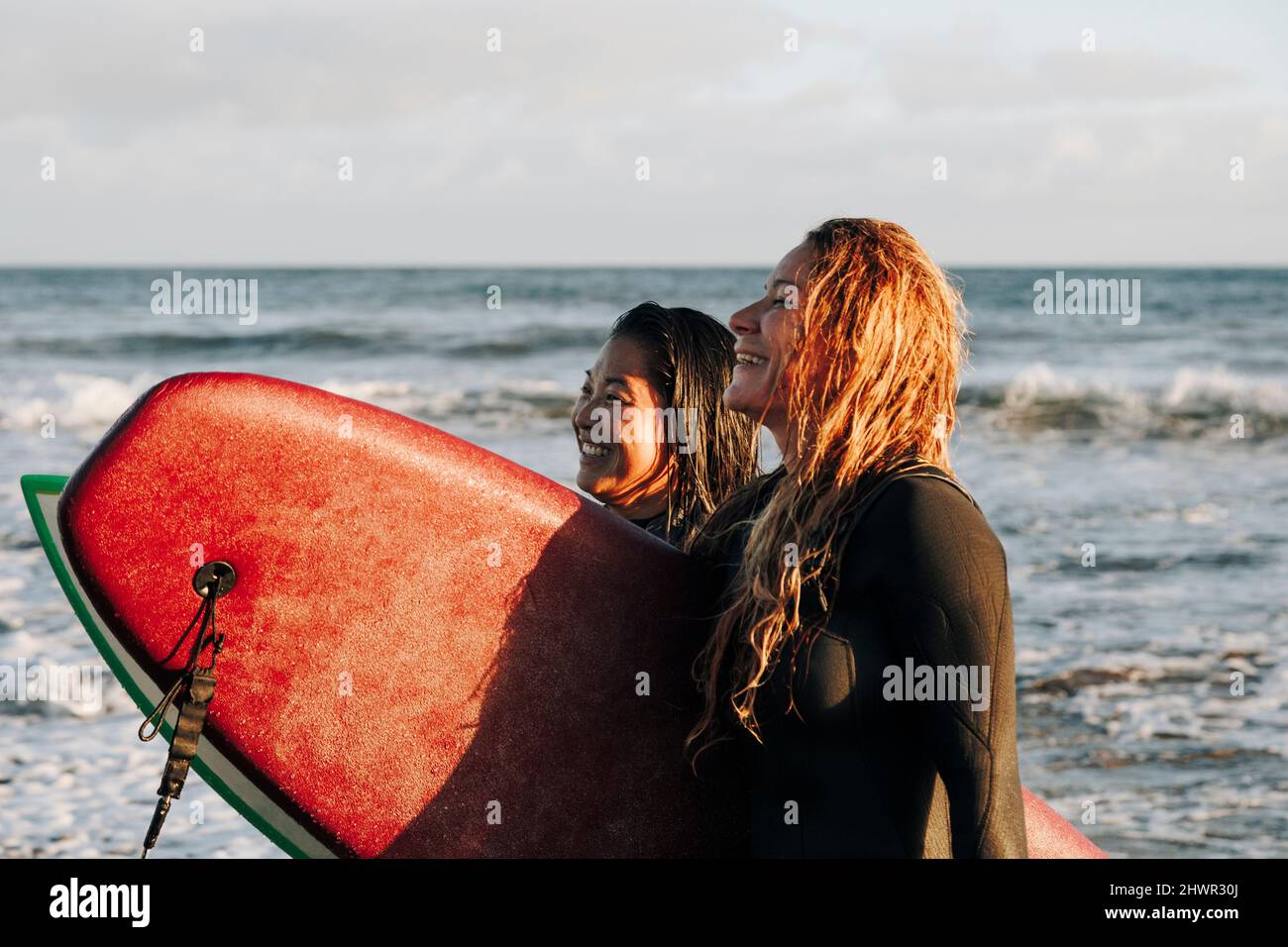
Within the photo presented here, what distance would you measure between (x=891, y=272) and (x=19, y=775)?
3545 mm

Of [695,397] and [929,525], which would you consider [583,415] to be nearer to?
[695,397]

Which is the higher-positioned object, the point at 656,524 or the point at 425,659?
the point at 656,524

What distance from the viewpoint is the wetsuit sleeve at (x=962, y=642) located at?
1.65m

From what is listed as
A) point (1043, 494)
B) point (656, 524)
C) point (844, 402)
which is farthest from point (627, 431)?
point (1043, 494)

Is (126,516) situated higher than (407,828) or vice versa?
(126,516)

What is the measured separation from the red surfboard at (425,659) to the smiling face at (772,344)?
0.41m

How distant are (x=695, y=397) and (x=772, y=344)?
29.6 inches

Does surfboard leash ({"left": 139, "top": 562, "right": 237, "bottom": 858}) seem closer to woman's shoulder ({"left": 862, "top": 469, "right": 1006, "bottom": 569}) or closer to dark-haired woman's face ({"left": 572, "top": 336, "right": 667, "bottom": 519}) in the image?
dark-haired woman's face ({"left": 572, "top": 336, "right": 667, "bottom": 519})

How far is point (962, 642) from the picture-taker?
5.40 ft

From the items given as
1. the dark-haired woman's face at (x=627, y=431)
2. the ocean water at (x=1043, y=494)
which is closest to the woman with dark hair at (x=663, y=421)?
the dark-haired woman's face at (x=627, y=431)

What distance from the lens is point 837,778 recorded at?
1.81 m
